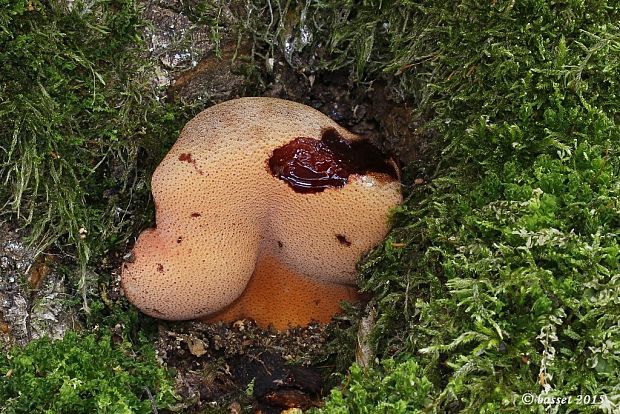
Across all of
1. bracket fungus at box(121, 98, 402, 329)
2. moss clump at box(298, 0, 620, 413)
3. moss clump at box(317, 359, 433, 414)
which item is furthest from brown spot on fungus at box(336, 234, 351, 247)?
moss clump at box(317, 359, 433, 414)

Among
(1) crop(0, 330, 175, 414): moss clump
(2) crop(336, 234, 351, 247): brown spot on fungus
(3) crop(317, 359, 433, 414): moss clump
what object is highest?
(3) crop(317, 359, 433, 414): moss clump

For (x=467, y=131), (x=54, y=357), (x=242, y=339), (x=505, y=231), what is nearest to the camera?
(x=505, y=231)

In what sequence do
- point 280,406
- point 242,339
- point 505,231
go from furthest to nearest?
1. point 242,339
2. point 280,406
3. point 505,231

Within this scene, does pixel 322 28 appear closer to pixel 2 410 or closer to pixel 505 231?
pixel 505 231

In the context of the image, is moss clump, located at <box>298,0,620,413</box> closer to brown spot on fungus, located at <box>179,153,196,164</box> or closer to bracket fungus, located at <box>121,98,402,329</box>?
bracket fungus, located at <box>121,98,402,329</box>

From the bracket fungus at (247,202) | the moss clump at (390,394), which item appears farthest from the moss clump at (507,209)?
the bracket fungus at (247,202)

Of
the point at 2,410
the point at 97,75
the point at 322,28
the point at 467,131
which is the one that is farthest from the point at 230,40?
the point at 2,410
